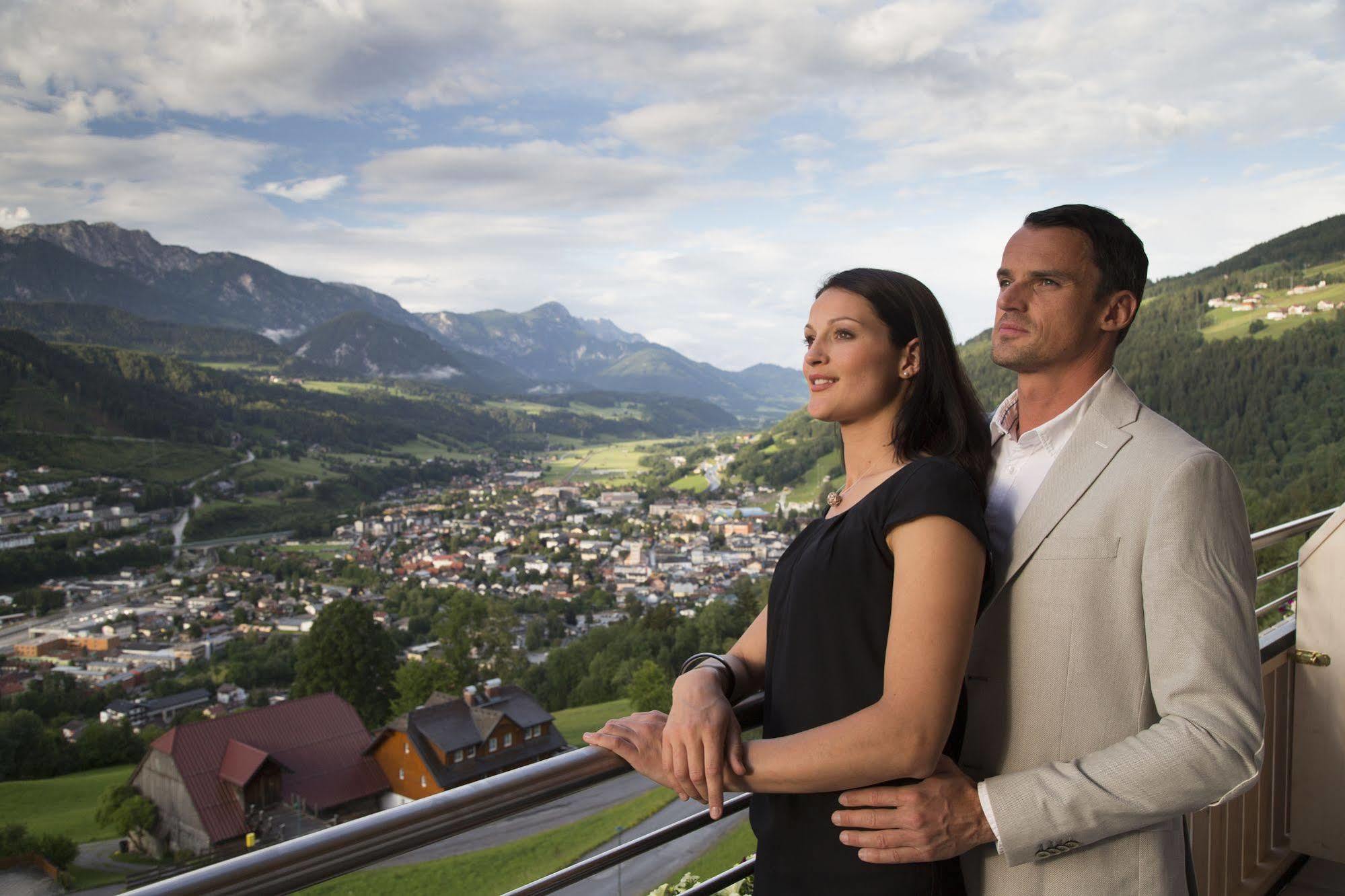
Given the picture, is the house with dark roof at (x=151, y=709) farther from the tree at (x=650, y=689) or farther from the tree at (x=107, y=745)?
the tree at (x=650, y=689)

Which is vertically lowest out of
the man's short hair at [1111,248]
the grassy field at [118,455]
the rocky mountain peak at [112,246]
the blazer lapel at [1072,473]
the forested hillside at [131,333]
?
the blazer lapel at [1072,473]

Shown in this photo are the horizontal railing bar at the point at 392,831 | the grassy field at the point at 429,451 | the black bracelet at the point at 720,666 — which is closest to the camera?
the horizontal railing bar at the point at 392,831

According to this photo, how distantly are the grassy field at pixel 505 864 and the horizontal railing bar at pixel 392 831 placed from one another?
0.05m

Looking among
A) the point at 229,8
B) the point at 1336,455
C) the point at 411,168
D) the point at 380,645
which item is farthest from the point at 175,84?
the point at 1336,455

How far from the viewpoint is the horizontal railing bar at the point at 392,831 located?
0.84 m

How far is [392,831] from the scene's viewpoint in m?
0.95

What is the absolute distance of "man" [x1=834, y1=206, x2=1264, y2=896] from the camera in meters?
0.97

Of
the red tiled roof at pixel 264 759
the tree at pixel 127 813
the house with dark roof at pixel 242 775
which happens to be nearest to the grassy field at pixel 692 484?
the red tiled roof at pixel 264 759

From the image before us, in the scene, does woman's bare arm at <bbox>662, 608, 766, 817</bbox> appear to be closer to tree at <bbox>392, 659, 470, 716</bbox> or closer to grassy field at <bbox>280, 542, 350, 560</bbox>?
tree at <bbox>392, 659, 470, 716</bbox>

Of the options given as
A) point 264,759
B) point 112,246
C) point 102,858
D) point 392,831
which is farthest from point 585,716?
point 112,246

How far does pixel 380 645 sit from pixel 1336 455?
33688 millimetres

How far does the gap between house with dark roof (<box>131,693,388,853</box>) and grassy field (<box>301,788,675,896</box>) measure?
1227cm

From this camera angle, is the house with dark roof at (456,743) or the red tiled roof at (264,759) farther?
the red tiled roof at (264,759)

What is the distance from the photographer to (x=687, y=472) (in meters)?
81.2
